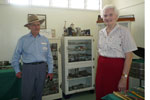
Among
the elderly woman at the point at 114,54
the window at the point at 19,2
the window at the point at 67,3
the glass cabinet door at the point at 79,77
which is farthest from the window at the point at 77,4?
the elderly woman at the point at 114,54

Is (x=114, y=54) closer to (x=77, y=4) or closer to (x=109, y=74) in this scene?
(x=109, y=74)

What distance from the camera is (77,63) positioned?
10.6ft

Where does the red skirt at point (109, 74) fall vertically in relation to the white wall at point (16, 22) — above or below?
below

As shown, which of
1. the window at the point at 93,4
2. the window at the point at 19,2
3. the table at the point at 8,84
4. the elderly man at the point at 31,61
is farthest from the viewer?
the window at the point at 93,4

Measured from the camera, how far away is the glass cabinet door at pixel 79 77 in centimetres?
339

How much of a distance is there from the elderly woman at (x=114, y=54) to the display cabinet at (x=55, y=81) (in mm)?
1553

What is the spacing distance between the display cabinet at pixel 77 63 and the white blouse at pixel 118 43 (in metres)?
1.66

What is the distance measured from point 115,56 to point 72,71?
230 centimetres

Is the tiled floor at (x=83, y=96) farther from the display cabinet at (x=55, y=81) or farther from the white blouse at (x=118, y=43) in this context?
the white blouse at (x=118, y=43)

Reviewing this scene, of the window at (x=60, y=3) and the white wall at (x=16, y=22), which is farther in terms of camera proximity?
the window at (x=60, y=3)

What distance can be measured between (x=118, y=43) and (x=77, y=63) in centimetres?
185

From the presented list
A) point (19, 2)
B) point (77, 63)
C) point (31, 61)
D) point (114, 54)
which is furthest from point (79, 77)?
point (19, 2)

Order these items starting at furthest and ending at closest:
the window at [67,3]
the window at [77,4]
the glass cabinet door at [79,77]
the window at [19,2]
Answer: the window at [77,4], the glass cabinet door at [79,77], the window at [67,3], the window at [19,2]

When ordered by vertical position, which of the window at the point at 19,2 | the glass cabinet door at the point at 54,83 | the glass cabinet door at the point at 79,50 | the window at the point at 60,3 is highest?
the window at the point at 60,3
